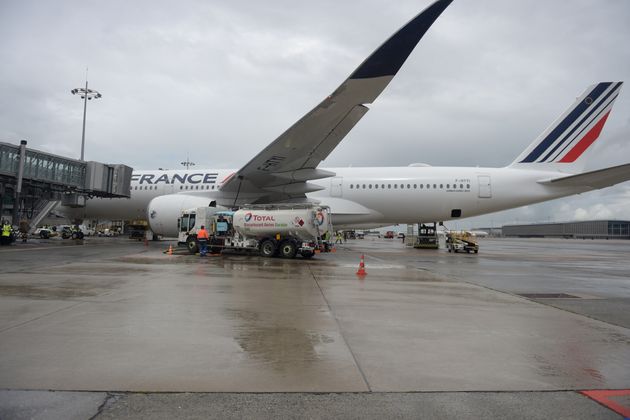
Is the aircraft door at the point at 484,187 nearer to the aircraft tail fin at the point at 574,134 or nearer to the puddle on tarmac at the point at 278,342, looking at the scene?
the aircraft tail fin at the point at 574,134

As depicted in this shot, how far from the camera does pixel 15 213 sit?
21375 millimetres

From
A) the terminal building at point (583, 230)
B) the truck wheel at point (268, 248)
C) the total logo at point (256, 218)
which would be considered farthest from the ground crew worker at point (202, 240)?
the terminal building at point (583, 230)

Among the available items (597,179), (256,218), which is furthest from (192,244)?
(597,179)

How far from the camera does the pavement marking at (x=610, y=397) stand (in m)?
2.63

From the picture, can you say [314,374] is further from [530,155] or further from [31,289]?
[530,155]

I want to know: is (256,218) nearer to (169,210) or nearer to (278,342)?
(169,210)

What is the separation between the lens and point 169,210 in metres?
18.3

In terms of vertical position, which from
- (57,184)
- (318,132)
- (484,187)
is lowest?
(57,184)

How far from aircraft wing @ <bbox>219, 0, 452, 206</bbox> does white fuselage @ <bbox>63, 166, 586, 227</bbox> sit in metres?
2.51

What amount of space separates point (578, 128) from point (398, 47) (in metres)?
14.6

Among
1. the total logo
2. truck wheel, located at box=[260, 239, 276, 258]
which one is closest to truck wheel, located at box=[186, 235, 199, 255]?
the total logo

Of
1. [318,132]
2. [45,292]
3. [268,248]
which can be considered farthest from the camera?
[268,248]

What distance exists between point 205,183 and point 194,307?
17353 millimetres

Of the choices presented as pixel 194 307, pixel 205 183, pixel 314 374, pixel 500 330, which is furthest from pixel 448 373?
pixel 205 183
